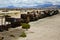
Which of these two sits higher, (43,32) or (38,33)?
(38,33)

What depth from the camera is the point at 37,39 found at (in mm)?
22125

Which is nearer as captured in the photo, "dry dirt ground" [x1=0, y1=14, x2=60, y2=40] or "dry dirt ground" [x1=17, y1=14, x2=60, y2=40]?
"dry dirt ground" [x1=0, y1=14, x2=60, y2=40]

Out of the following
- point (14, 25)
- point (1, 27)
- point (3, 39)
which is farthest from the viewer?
point (14, 25)

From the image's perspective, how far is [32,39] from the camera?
21.9 m

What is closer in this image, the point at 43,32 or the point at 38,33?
the point at 38,33

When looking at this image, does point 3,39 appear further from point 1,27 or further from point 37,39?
point 1,27

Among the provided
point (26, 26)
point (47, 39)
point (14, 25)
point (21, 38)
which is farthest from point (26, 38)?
point (14, 25)

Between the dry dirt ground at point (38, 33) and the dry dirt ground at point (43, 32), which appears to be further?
the dry dirt ground at point (43, 32)

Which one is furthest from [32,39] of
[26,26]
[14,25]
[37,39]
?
[14,25]

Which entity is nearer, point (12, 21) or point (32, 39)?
point (32, 39)

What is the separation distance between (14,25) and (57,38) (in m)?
14.0

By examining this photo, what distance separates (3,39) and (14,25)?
1415cm

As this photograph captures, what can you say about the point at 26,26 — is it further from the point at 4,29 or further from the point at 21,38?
the point at 21,38

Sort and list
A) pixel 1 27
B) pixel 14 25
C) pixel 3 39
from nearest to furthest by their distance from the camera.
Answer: pixel 3 39
pixel 1 27
pixel 14 25
